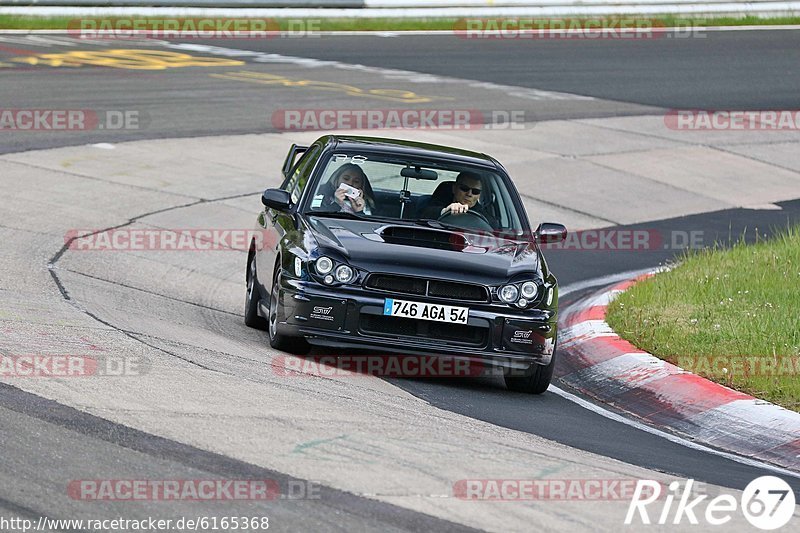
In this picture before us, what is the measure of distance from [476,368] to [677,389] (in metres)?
1.60

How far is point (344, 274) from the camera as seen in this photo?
8.93m

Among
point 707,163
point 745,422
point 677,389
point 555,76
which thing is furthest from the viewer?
point 555,76

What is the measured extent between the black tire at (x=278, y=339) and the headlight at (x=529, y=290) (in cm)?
144

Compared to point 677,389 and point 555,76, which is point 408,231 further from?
point 555,76

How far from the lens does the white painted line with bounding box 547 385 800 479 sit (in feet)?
24.6

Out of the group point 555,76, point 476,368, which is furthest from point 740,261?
point 555,76

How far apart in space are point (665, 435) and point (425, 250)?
1999mm

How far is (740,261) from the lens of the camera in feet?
41.6
